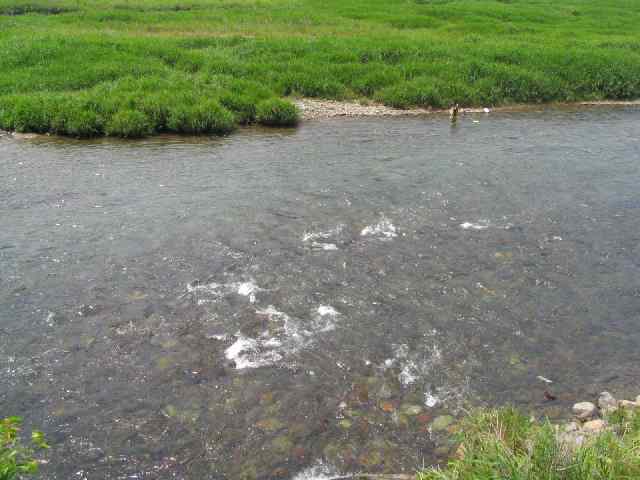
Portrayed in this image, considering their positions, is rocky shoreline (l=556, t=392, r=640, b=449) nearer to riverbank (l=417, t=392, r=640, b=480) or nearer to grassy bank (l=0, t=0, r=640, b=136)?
riverbank (l=417, t=392, r=640, b=480)

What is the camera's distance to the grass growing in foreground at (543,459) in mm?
5184

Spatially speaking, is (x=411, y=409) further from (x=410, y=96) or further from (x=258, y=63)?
(x=258, y=63)

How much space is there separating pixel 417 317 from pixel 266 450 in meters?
4.05

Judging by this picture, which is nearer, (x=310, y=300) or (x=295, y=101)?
(x=310, y=300)

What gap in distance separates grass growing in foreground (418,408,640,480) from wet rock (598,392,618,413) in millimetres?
1839

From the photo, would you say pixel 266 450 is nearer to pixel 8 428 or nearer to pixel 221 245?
pixel 8 428

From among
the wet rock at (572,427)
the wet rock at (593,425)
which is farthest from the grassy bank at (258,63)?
the wet rock at (593,425)

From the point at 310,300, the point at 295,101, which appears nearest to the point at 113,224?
the point at 310,300

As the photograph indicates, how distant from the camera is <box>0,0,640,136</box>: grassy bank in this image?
2102cm

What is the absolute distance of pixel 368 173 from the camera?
17.4 meters

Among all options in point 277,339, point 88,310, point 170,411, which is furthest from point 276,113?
point 170,411

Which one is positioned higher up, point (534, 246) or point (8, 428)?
point (8, 428)

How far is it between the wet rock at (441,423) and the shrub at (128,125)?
15.9m

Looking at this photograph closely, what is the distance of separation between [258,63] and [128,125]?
9381mm
